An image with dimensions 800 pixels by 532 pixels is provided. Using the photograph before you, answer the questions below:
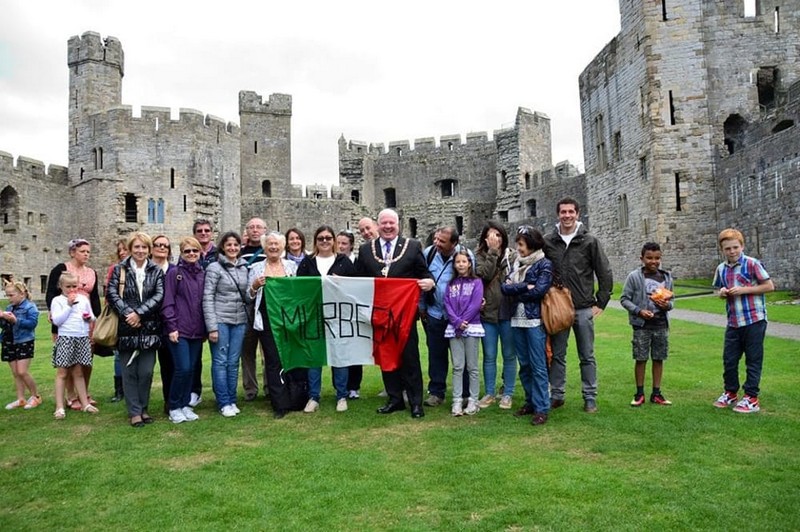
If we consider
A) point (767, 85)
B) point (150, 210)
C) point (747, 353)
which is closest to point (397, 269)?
point (747, 353)

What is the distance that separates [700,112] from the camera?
24875 millimetres

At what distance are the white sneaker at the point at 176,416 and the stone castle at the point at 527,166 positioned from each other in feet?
51.8

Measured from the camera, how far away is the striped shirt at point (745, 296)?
7285 millimetres

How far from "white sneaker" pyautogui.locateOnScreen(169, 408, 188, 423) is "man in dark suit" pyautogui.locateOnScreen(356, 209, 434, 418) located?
2.35 metres

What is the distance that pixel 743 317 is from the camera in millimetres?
7324

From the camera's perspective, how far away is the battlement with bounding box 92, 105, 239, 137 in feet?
113

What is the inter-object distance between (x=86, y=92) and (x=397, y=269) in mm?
33890

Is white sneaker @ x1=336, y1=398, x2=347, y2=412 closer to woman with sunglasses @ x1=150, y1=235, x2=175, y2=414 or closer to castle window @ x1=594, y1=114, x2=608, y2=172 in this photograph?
woman with sunglasses @ x1=150, y1=235, x2=175, y2=414

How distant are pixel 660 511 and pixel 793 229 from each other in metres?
18.2

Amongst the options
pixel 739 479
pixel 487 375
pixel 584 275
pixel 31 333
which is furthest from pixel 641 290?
pixel 31 333

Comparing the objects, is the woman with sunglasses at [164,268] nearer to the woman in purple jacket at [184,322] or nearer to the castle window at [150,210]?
the woman in purple jacket at [184,322]

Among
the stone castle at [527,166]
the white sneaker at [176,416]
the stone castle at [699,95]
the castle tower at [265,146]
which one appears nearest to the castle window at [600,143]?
the stone castle at [527,166]

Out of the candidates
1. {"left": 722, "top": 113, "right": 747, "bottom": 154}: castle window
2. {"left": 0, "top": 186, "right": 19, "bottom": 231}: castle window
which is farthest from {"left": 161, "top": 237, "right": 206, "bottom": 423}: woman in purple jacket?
{"left": 0, "top": 186, "right": 19, "bottom": 231}: castle window

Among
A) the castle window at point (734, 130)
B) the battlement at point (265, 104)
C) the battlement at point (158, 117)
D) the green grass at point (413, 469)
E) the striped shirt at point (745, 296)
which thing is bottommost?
the green grass at point (413, 469)
